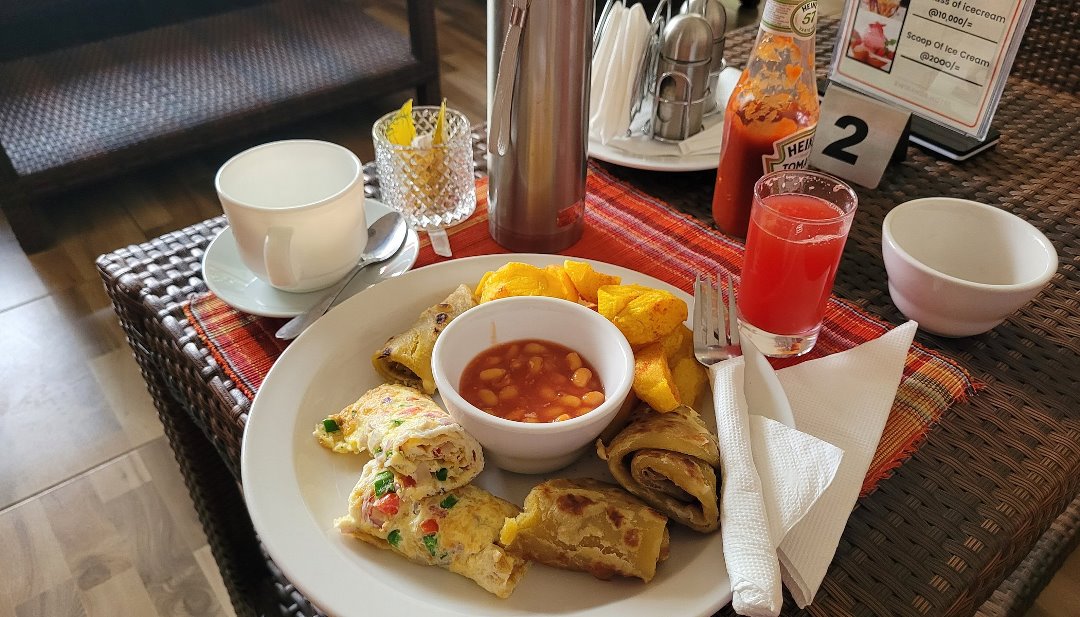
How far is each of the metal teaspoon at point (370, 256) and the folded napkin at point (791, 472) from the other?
1.44 feet

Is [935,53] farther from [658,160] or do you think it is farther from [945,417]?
[945,417]

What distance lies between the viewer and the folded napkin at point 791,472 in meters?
0.62

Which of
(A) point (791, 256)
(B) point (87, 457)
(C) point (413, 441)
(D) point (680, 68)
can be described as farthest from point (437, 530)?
(B) point (87, 457)

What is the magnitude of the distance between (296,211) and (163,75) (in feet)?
6.49

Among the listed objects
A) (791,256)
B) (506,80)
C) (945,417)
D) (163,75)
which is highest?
(506,80)

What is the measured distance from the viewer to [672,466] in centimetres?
67

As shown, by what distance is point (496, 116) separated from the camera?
90 centimetres

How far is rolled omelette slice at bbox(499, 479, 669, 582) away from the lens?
25.5 inches

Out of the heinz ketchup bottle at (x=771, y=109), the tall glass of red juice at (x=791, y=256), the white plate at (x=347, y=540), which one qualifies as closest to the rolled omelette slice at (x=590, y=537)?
the white plate at (x=347, y=540)

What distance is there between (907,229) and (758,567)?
1.78ft

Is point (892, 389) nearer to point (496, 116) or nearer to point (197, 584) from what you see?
point (496, 116)

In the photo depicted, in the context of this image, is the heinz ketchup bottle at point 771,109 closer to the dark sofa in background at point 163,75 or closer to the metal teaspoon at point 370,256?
the metal teaspoon at point 370,256

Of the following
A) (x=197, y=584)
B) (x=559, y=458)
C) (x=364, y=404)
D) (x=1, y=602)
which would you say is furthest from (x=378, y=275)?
(x=1, y=602)

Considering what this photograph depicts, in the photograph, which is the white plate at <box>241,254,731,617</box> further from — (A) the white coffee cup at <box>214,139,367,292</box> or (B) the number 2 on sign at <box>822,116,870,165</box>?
(B) the number 2 on sign at <box>822,116,870,165</box>
